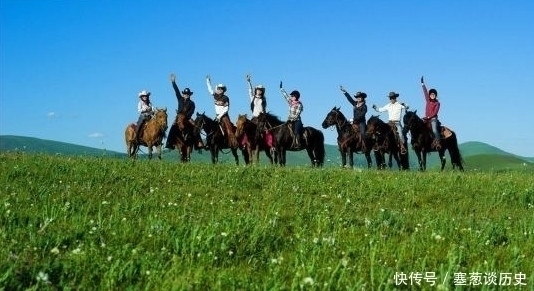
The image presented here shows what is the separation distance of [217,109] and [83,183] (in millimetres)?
16695

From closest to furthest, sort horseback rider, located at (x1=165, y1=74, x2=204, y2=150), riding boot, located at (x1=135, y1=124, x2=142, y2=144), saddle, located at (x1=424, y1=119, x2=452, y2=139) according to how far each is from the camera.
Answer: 1. horseback rider, located at (x1=165, y1=74, x2=204, y2=150)
2. saddle, located at (x1=424, y1=119, x2=452, y2=139)
3. riding boot, located at (x1=135, y1=124, x2=142, y2=144)

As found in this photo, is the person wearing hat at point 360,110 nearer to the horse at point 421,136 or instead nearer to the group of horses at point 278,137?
the group of horses at point 278,137

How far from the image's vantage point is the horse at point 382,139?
29859mm

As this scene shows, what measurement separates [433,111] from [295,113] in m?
7.04

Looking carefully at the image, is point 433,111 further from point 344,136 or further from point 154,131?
point 154,131

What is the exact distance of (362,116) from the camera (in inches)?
1169

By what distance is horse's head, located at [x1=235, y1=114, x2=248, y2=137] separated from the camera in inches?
1189

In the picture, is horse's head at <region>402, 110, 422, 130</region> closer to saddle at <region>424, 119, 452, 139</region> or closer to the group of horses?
the group of horses

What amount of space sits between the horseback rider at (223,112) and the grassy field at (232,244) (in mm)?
15889

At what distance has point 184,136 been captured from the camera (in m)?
30.2

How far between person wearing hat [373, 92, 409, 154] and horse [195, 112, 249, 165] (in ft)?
26.1

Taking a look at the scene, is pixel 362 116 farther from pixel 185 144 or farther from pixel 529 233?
pixel 529 233

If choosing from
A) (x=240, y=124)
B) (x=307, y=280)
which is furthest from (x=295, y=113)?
(x=307, y=280)

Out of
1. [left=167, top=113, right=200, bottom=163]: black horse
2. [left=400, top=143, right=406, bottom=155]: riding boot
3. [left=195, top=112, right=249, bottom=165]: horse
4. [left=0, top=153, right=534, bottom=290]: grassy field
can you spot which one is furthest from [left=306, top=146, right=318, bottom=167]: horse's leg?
[left=0, top=153, right=534, bottom=290]: grassy field
